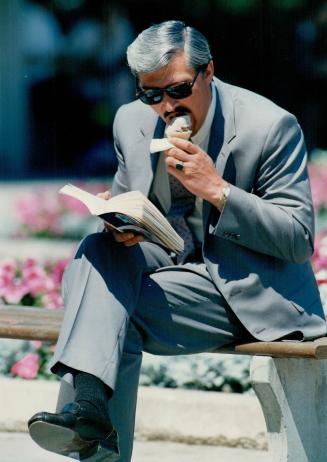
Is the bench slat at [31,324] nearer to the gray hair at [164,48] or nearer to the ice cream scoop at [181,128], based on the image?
the ice cream scoop at [181,128]

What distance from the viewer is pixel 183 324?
387 centimetres

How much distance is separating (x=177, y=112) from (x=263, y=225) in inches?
16.5

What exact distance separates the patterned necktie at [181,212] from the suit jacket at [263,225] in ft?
0.64

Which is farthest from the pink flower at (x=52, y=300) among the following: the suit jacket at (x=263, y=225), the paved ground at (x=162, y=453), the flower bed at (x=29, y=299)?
the suit jacket at (x=263, y=225)

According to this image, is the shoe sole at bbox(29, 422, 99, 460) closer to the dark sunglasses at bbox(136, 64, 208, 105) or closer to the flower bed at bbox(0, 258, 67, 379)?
the dark sunglasses at bbox(136, 64, 208, 105)

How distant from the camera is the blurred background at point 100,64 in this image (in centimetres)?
1241

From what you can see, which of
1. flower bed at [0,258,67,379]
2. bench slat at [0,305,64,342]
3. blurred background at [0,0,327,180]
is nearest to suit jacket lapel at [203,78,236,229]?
bench slat at [0,305,64,342]

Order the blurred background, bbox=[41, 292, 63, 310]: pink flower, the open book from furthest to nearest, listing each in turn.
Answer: the blurred background, bbox=[41, 292, 63, 310]: pink flower, the open book

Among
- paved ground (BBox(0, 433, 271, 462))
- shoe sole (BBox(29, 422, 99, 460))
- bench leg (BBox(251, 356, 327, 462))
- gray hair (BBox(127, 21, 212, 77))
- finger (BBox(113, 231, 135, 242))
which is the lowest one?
paved ground (BBox(0, 433, 271, 462))

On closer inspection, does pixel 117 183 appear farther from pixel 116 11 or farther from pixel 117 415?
pixel 116 11

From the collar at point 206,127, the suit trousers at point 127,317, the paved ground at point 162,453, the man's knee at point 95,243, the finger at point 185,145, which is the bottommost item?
the paved ground at point 162,453

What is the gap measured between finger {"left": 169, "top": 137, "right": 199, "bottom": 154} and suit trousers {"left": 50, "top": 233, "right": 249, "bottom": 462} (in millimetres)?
335

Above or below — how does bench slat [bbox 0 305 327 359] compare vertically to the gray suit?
below

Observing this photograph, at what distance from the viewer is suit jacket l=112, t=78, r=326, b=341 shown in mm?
3764
